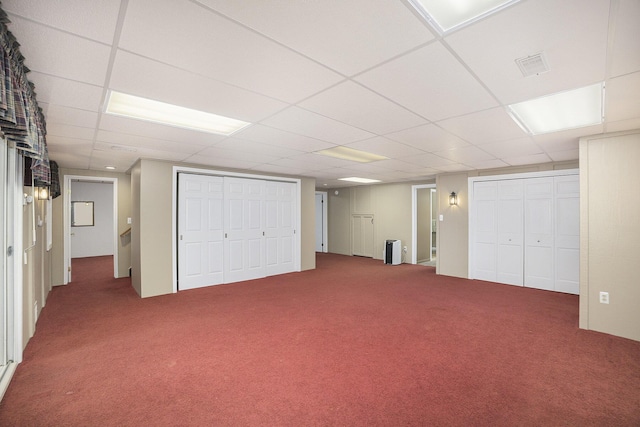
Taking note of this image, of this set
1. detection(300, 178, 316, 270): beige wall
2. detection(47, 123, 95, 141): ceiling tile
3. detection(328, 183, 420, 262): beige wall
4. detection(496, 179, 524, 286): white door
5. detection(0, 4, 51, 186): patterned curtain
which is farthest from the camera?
detection(328, 183, 420, 262): beige wall

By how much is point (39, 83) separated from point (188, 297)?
369 cm

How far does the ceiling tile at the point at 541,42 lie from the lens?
4.52 ft

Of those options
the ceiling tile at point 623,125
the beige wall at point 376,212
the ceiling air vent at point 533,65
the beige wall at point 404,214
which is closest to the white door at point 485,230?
the beige wall at point 404,214

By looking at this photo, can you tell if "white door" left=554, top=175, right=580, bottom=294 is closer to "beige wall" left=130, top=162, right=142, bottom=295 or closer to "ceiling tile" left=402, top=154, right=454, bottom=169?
"ceiling tile" left=402, top=154, right=454, bottom=169

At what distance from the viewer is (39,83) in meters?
2.06

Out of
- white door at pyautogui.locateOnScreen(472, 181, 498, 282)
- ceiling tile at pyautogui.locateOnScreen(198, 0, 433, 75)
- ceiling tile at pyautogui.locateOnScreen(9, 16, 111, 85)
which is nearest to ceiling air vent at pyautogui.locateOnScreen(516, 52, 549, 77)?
ceiling tile at pyautogui.locateOnScreen(198, 0, 433, 75)

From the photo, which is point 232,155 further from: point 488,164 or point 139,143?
point 488,164

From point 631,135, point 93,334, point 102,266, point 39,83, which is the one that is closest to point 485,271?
point 631,135

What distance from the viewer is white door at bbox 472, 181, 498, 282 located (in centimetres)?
600

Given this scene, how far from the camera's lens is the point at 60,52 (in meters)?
1.69

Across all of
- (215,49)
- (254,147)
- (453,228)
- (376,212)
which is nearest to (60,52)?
(215,49)

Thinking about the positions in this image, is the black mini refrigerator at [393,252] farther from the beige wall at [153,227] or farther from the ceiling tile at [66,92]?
the ceiling tile at [66,92]

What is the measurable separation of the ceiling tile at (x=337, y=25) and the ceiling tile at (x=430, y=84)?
0.50 ft

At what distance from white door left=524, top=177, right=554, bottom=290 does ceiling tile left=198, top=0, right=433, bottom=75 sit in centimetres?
524
